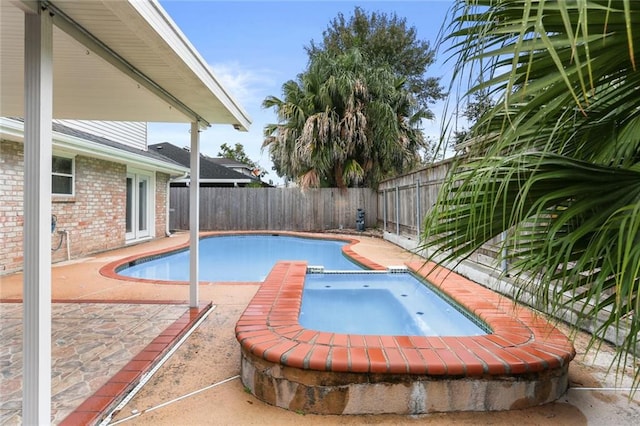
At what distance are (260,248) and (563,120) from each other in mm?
10872

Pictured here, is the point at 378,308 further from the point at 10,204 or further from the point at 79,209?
the point at 79,209

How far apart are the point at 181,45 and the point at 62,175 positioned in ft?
22.2

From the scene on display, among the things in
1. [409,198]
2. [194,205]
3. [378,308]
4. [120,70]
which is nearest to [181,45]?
[120,70]

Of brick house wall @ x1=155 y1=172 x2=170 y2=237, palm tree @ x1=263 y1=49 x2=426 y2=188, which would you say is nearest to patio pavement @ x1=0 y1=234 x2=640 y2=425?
brick house wall @ x1=155 y1=172 x2=170 y2=237

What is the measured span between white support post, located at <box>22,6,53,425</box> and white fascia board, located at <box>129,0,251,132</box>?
46cm

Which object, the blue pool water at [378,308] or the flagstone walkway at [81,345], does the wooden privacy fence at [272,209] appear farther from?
the flagstone walkway at [81,345]

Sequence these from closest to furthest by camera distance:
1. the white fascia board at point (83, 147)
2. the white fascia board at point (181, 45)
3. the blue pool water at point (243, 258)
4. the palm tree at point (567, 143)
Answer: the palm tree at point (567, 143) → the white fascia board at point (181, 45) → the white fascia board at point (83, 147) → the blue pool water at point (243, 258)

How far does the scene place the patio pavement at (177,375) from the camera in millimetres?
2203

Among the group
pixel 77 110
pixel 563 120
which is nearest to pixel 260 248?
pixel 77 110

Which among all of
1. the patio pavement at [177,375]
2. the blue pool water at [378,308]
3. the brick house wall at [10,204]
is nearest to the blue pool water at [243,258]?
the blue pool water at [378,308]

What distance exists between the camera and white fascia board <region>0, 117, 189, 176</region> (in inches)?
218

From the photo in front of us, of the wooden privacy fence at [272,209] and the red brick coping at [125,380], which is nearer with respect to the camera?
the red brick coping at [125,380]

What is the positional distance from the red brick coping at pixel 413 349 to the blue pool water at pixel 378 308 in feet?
2.23

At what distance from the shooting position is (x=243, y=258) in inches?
397
